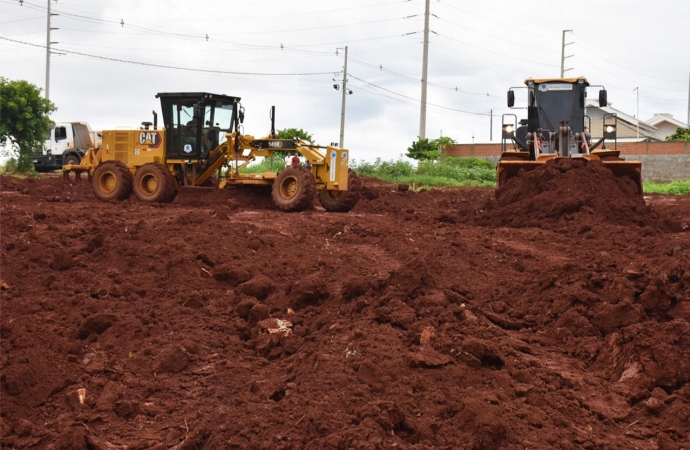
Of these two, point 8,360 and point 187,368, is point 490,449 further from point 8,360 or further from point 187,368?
point 8,360

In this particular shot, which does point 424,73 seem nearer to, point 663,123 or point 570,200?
point 570,200

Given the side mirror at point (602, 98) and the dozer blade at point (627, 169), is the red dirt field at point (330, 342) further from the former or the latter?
the side mirror at point (602, 98)

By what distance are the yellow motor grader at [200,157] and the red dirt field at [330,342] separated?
5.57 m

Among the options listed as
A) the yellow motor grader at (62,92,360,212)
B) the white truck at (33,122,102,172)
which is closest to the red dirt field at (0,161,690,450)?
the yellow motor grader at (62,92,360,212)

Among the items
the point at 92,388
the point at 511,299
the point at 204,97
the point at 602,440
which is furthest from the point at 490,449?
the point at 204,97

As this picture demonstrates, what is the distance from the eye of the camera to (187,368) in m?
5.97

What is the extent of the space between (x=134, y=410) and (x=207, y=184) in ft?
42.4

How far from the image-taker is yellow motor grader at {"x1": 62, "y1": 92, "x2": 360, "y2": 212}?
632 inches

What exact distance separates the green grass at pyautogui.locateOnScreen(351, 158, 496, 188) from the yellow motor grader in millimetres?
13325

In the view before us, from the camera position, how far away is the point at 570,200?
42.0 feet

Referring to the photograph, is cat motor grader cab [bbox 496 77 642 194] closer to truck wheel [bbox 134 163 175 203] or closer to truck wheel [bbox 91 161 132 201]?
truck wheel [bbox 134 163 175 203]

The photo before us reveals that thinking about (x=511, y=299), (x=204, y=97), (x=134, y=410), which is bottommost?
(x=134, y=410)

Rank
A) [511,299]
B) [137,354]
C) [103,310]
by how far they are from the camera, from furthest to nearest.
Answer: [511,299]
[103,310]
[137,354]

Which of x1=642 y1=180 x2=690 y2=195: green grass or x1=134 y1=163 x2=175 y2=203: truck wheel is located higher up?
x1=642 y1=180 x2=690 y2=195: green grass
